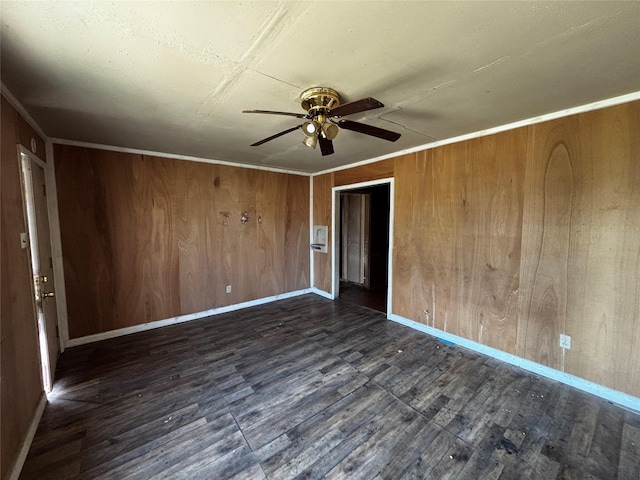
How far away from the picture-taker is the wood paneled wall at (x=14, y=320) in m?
1.44

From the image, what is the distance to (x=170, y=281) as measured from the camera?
362 centimetres

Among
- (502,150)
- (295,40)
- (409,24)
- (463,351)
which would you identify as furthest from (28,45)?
(463,351)

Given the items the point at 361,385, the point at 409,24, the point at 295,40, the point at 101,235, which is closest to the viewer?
the point at 409,24

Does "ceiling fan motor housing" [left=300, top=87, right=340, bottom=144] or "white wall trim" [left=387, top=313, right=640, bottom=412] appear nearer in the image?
"ceiling fan motor housing" [left=300, top=87, right=340, bottom=144]

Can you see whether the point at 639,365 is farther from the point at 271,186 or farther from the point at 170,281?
the point at 170,281

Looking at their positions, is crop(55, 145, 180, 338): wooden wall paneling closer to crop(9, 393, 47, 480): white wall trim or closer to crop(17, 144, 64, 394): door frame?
crop(17, 144, 64, 394): door frame

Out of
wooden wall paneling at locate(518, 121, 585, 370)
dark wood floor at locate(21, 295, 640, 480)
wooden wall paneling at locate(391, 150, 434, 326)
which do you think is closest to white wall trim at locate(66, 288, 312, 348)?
dark wood floor at locate(21, 295, 640, 480)

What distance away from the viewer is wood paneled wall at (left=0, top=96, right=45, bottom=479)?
144 cm

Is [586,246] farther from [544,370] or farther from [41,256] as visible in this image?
[41,256]

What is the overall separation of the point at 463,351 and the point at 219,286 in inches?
142

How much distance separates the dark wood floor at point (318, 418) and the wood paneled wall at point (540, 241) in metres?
0.38

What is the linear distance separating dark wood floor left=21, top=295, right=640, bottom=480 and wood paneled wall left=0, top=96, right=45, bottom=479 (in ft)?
0.73

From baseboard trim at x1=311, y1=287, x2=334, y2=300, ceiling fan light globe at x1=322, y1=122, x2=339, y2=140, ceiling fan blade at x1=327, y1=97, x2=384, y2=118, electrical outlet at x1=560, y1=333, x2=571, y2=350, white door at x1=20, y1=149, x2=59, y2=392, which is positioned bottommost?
baseboard trim at x1=311, y1=287, x2=334, y2=300

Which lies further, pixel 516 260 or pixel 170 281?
pixel 170 281
